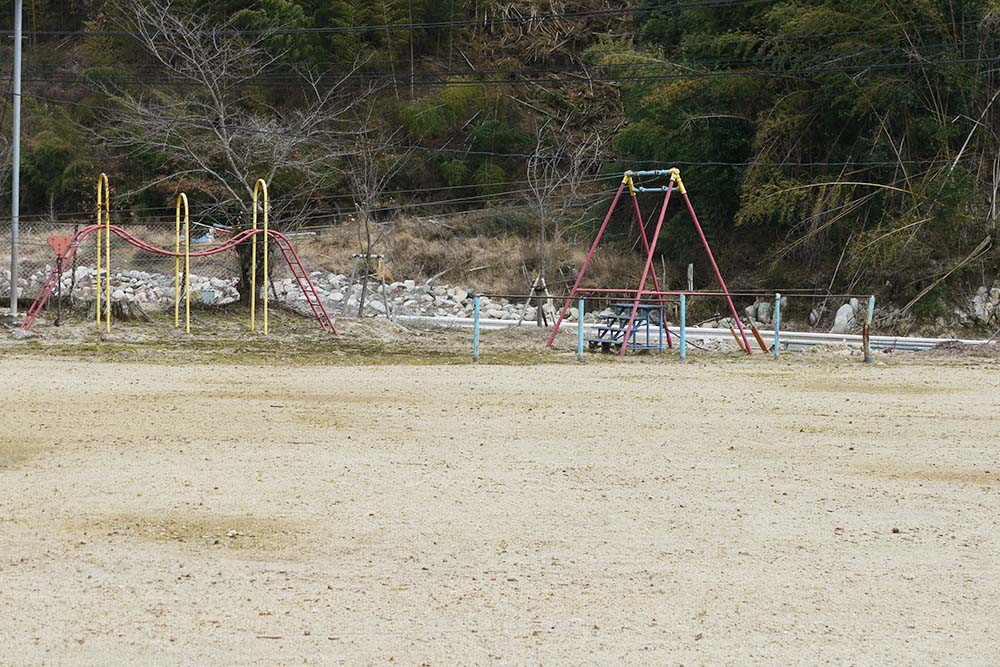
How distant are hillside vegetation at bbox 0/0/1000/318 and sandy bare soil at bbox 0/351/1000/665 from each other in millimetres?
12334

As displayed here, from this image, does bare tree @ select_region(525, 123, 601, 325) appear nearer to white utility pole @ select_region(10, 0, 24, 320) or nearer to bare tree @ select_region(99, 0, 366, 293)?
bare tree @ select_region(99, 0, 366, 293)

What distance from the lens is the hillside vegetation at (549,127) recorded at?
26.8 meters

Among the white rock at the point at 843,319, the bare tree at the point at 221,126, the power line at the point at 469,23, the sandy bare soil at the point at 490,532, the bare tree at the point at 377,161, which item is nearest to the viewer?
the sandy bare soil at the point at 490,532

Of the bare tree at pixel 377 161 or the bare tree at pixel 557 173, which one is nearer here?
the bare tree at pixel 557 173

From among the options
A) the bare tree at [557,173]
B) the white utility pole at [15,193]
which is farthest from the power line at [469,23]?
the white utility pole at [15,193]

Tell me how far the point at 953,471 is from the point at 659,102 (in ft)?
76.7

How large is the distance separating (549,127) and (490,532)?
3439 centimetres

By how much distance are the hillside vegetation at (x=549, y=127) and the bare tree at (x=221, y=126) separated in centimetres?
17

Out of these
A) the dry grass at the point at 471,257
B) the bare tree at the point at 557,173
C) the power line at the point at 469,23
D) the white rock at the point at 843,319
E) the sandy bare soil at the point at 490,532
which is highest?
the power line at the point at 469,23

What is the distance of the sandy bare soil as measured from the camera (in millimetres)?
4516

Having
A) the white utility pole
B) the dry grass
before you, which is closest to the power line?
the dry grass

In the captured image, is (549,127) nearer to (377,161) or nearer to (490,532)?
(377,161)

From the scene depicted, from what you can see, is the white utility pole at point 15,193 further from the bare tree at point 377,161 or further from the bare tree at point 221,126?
the bare tree at point 377,161

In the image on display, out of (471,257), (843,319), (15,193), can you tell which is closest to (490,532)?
(15,193)
